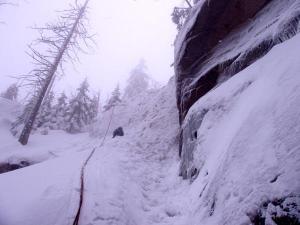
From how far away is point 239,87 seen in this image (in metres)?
6.17

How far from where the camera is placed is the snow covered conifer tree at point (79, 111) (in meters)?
29.9

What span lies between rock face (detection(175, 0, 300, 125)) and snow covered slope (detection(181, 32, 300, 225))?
2.21 m

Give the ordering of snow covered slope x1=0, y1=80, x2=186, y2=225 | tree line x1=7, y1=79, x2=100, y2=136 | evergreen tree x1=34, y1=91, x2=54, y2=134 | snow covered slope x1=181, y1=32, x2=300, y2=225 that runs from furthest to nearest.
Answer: tree line x1=7, y1=79, x2=100, y2=136 < evergreen tree x1=34, y1=91, x2=54, y2=134 < snow covered slope x1=0, y1=80, x2=186, y2=225 < snow covered slope x1=181, y1=32, x2=300, y2=225

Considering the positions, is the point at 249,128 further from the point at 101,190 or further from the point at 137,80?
the point at 137,80

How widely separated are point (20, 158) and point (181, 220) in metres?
10.7

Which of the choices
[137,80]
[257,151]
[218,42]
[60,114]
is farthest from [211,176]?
[137,80]

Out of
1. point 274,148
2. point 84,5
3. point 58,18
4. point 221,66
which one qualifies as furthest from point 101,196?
point 84,5

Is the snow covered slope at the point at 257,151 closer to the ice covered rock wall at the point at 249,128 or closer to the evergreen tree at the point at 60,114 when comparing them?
the ice covered rock wall at the point at 249,128

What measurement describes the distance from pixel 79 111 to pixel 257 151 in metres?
29.5

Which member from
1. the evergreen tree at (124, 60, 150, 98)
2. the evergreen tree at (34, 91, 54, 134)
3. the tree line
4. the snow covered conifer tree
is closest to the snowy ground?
the snow covered conifer tree

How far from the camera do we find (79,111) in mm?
31047

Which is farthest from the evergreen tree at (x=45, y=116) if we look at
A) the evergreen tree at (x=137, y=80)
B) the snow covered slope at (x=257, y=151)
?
the snow covered slope at (x=257, y=151)

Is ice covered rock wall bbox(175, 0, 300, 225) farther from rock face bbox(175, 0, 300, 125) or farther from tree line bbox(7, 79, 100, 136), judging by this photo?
tree line bbox(7, 79, 100, 136)

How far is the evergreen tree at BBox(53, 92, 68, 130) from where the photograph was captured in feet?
99.3
